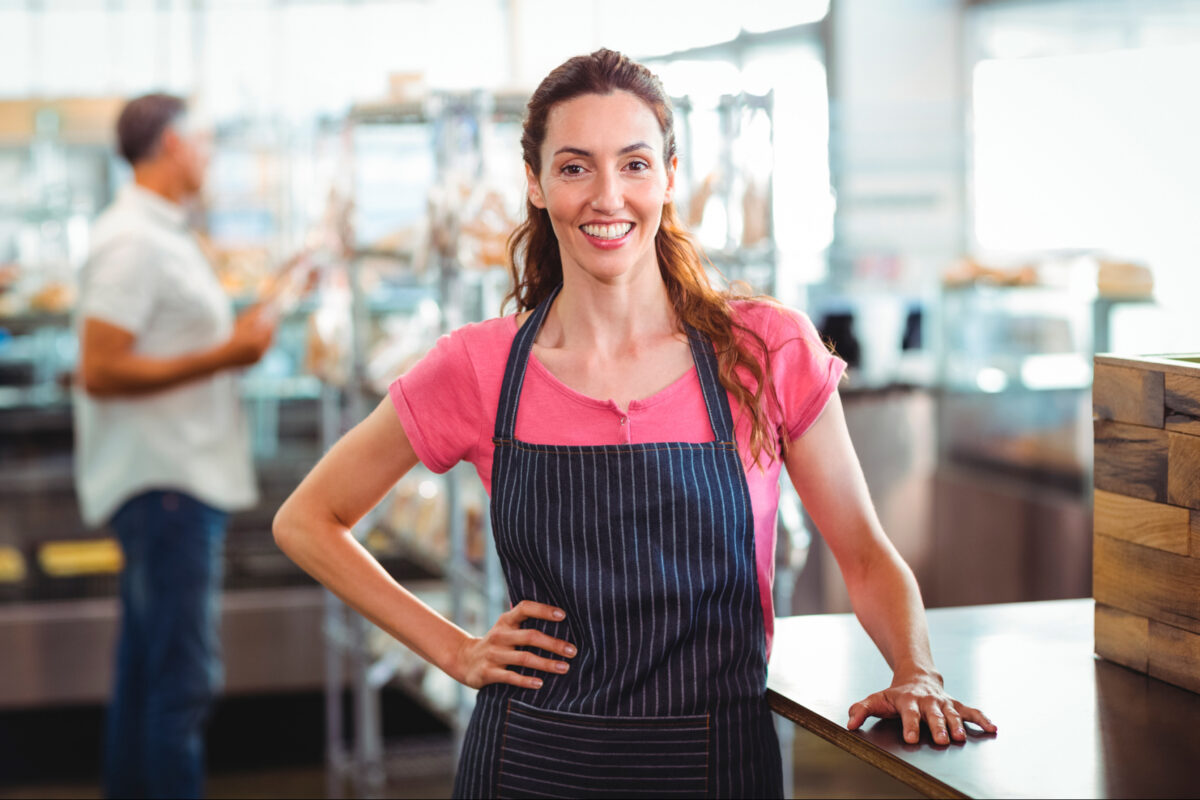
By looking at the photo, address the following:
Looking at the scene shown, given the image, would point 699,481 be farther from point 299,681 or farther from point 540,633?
point 299,681

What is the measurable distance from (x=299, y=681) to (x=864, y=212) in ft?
10.2

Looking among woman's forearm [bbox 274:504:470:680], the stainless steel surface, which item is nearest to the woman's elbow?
woman's forearm [bbox 274:504:470:680]

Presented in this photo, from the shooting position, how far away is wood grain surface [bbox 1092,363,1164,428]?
1380mm

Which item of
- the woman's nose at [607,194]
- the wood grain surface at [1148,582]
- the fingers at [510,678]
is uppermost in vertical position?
the woman's nose at [607,194]

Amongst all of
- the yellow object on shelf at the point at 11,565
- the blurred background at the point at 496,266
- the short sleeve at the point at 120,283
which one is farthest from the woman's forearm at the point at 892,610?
the yellow object on shelf at the point at 11,565

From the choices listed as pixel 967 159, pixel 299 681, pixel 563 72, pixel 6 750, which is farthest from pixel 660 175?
pixel 967 159

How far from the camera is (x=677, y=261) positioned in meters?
1.65

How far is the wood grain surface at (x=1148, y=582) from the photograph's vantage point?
1.34 metres

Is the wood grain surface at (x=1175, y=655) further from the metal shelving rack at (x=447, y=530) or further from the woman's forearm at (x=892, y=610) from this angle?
the metal shelving rack at (x=447, y=530)

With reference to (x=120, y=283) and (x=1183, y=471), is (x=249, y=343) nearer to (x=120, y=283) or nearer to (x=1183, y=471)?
(x=120, y=283)

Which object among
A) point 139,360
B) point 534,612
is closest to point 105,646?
point 139,360

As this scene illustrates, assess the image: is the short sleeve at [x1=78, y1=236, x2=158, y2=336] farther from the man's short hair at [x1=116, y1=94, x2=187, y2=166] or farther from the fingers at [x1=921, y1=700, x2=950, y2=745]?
the fingers at [x1=921, y1=700, x2=950, y2=745]

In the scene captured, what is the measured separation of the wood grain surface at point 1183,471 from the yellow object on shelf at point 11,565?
3813 millimetres

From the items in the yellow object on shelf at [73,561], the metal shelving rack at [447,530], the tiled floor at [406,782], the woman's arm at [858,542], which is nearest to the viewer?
the woman's arm at [858,542]
